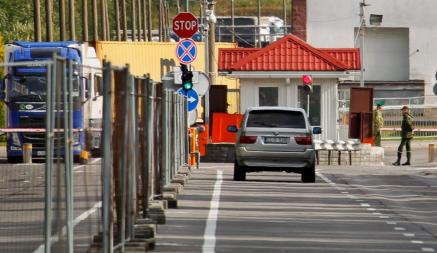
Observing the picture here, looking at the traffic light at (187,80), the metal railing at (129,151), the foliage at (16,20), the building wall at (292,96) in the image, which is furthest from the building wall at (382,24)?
the metal railing at (129,151)

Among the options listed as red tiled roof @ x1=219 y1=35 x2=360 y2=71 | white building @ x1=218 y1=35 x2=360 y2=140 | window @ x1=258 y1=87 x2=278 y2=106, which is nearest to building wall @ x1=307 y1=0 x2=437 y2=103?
red tiled roof @ x1=219 y1=35 x2=360 y2=71

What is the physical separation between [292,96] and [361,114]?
2350mm

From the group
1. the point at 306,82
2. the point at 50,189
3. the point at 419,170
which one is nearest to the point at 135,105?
the point at 50,189

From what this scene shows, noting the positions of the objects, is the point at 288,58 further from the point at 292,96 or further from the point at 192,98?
the point at 192,98

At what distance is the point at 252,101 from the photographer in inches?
1900

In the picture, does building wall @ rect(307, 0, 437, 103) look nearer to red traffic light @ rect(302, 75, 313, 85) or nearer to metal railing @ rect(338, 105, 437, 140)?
metal railing @ rect(338, 105, 437, 140)

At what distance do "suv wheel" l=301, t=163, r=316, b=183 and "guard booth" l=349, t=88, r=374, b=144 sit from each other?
16.2 metres

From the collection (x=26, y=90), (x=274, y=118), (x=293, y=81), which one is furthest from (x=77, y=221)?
(x=293, y=81)

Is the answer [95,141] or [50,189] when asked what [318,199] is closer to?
[95,141]

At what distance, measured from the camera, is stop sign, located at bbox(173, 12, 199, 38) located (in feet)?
133

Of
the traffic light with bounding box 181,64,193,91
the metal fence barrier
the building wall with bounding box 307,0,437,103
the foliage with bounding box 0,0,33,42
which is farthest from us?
the foliage with bounding box 0,0,33,42

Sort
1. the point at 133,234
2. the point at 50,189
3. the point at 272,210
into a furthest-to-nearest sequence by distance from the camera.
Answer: the point at 272,210 → the point at 133,234 → the point at 50,189

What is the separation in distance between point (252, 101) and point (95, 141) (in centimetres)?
3447

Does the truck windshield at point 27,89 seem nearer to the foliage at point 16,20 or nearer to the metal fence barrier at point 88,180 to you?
the metal fence barrier at point 88,180
